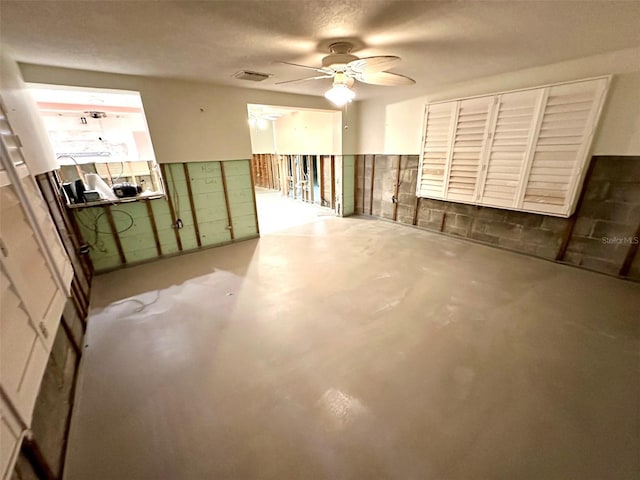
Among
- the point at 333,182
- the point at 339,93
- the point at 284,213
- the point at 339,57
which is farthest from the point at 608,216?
the point at 284,213

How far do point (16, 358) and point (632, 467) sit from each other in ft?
10.3

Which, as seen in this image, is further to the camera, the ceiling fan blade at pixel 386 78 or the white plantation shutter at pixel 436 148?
the white plantation shutter at pixel 436 148

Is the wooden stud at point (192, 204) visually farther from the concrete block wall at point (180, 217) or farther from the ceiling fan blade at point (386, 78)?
the ceiling fan blade at point (386, 78)

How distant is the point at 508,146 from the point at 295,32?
3233 millimetres

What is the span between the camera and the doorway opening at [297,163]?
5.96m

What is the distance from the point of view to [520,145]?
3.42 m

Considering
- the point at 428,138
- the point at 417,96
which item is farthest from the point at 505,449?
the point at 417,96

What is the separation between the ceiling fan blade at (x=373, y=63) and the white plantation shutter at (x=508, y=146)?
7.64ft

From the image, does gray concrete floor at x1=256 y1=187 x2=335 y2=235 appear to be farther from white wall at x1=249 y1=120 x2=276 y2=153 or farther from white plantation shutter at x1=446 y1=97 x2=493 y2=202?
white plantation shutter at x1=446 y1=97 x2=493 y2=202

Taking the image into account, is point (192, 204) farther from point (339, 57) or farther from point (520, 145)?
point (520, 145)

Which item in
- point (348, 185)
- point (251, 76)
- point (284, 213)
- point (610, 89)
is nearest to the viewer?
point (610, 89)

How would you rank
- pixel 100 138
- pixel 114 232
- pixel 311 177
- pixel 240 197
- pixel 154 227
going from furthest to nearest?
pixel 311 177 → pixel 100 138 → pixel 240 197 → pixel 154 227 → pixel 114 232

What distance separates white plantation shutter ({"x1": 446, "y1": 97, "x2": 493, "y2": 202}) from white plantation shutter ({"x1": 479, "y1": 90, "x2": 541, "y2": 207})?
0.47 feet

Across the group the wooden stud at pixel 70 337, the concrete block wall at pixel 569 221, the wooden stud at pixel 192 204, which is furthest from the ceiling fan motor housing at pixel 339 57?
the wooden stud at pixel 70 337
